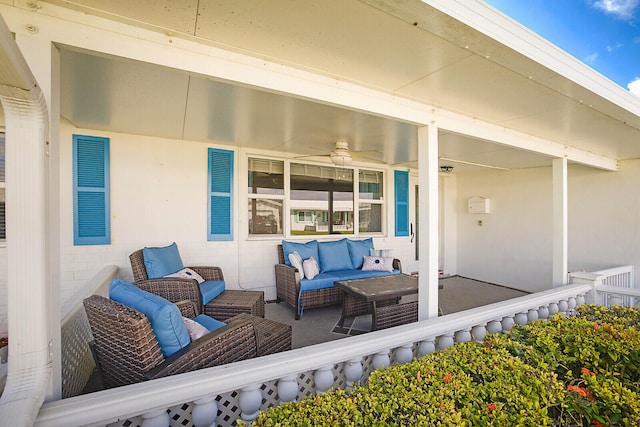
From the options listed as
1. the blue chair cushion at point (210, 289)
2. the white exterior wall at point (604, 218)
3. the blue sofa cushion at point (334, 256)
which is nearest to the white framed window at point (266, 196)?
the blue sofa cushion at point (334, 256)

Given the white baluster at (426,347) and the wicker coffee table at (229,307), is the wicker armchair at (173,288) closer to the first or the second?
the wicker coffee table at (229,307)

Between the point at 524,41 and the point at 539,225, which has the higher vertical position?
the point at 524,41

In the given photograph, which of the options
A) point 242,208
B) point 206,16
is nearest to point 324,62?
point 206,16

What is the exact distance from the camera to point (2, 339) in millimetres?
2920

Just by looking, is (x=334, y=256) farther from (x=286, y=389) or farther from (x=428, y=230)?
(x=286, y=389)

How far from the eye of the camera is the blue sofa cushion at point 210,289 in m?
3.37

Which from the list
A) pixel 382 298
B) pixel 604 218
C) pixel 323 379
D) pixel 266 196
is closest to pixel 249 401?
pixel 323 379

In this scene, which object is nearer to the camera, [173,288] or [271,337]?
[271,337]

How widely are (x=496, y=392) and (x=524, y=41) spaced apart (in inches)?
72.7

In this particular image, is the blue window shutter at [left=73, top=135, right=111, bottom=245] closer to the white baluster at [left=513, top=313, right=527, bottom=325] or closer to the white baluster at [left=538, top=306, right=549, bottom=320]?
the white baluster at [left=513, top=313, right=527, bottom=325]

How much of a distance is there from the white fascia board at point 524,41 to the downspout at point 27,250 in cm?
172

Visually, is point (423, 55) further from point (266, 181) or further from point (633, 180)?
point (633, 180)

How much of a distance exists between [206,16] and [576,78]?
2.36 metres

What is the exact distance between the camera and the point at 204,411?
1326mm
